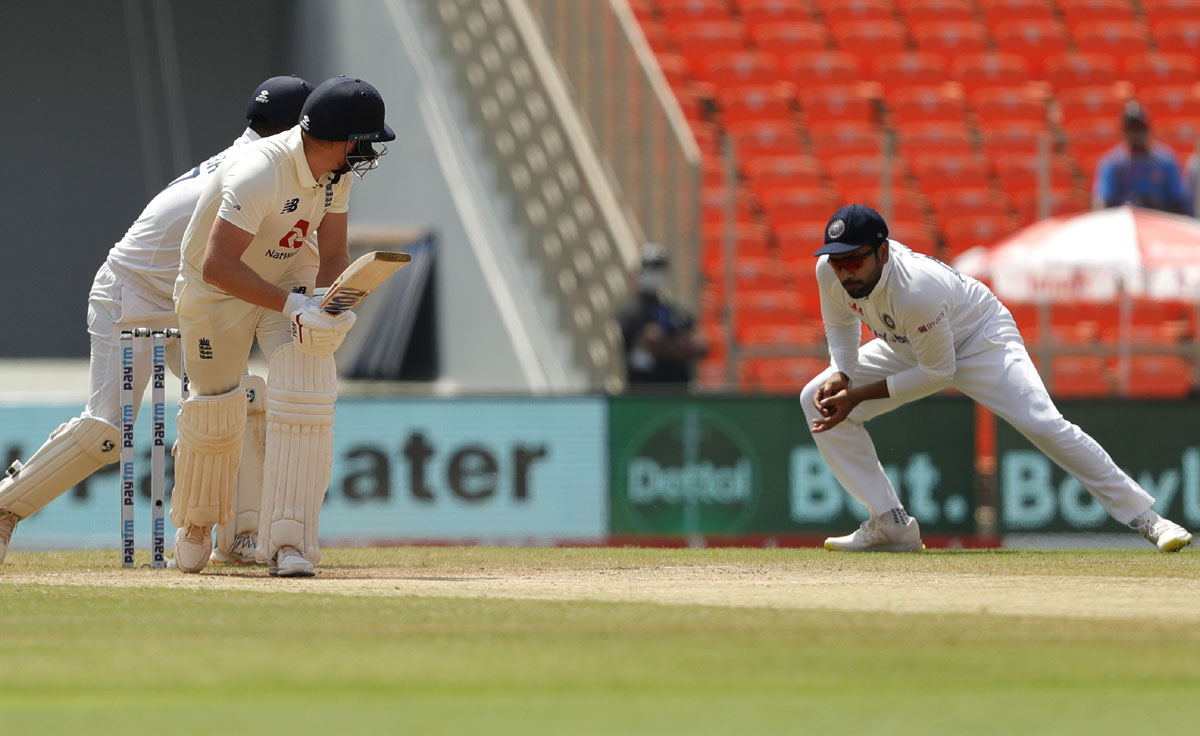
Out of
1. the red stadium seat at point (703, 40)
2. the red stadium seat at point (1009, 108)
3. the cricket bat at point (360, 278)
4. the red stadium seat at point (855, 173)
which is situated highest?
the red stadium seat at point (703, 40)

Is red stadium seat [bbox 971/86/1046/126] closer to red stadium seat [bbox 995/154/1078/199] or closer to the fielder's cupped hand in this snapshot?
red stadium seat [bbox 995/154/1078/199]

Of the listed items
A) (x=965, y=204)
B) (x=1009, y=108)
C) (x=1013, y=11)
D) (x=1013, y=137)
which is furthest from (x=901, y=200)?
(x=1013, y=11)

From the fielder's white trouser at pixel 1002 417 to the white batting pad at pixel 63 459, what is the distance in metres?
2.90

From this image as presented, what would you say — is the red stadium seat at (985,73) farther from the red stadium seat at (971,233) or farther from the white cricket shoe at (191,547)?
the white cricket shoe at (191,547)

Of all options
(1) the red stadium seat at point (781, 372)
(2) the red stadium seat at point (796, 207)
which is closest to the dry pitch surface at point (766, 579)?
(1) the red stadium seat at point (781, 372)

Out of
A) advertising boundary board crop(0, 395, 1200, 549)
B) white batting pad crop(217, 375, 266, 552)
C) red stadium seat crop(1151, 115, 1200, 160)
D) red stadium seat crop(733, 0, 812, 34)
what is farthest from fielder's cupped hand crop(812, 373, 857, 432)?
red stadium seat crop(733, 0, 812, 34)

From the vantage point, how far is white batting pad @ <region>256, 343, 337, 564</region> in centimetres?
650

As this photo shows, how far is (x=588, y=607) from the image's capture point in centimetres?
572

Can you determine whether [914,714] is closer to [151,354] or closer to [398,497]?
[151,354]

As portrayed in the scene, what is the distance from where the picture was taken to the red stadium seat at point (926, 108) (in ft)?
A: 52.1

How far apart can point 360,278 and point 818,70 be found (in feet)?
34.8

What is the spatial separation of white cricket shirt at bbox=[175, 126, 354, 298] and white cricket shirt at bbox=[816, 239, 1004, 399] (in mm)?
2094

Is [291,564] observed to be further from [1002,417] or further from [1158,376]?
[1158,376]

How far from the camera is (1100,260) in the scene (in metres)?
11.7
